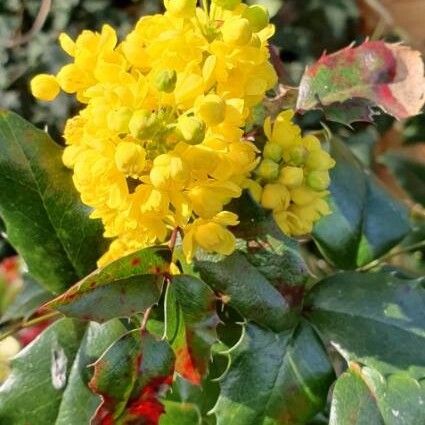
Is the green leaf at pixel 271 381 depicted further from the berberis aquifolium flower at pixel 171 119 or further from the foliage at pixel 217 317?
the berberis aquifolium flower at pixel 171 119

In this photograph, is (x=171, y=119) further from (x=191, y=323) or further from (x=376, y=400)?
(x=376, y=400)

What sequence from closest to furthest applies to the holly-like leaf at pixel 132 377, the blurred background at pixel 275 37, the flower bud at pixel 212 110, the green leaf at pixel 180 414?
the flower bud at pixel 212 110, the holly-like leaf at pixel 132 377, the green leaf at pixel 180 414, the blurred background at pixel 275 37

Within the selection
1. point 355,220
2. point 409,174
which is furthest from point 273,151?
point 409,174

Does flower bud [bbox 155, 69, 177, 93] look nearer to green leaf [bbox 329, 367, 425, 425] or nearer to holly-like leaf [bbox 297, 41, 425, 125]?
holly-like leaf [bbox 297, 41, 425, 125]

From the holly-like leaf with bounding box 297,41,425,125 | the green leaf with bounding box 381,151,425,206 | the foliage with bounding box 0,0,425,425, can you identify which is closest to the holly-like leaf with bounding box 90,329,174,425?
the foliage with bounding box 0,0,425,425

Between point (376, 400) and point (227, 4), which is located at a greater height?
point (227, 4)

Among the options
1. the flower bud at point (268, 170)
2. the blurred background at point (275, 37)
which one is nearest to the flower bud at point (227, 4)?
the flower bud at point (268, 170)

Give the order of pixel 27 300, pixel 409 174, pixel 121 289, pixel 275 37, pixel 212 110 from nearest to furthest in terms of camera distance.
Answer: pixel 212 110, pixel 121 289, pixel 27 300, pixel 409 174, pixel 275 37
